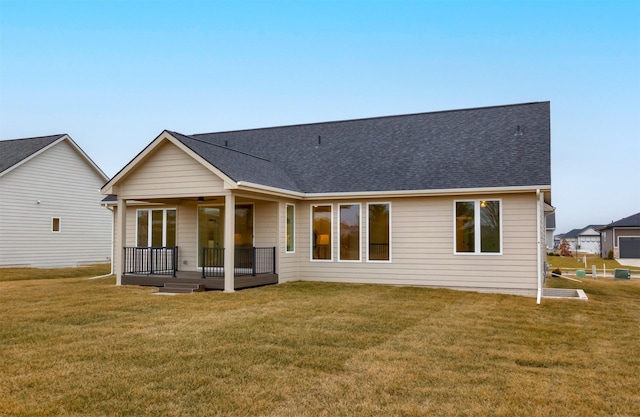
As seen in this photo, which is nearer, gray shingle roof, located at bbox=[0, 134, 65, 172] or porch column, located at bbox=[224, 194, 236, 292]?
porch column, located at bbox=[224, 194, 236, 292]

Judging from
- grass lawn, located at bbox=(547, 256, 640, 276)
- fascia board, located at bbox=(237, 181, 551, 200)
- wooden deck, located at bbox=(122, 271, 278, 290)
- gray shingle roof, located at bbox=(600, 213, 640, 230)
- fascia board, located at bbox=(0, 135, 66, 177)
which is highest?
fascia board, located at bbox=(0, 135, 66, 177)

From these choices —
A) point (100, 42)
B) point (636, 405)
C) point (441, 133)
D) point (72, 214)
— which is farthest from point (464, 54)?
point (72, 214)

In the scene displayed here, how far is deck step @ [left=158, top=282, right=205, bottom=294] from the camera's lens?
1288cm

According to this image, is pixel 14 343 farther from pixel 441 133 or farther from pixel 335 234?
pixel 441 133

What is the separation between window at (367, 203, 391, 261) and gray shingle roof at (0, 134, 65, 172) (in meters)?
16.1

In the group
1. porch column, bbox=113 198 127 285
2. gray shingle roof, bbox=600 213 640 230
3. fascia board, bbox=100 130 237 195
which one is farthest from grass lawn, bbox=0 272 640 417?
gray shingle roof, bbox=600 213 640 230

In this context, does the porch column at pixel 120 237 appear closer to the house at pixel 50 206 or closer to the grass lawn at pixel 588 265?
the house at pixel 50 206

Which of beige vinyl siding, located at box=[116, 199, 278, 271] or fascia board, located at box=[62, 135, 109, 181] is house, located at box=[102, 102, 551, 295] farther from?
fascia board, located at box=[62, 135, 109, 181]

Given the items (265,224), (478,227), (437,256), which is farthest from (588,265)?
(265,224)

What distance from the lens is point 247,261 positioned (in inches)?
589

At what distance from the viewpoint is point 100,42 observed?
20375 millimetres

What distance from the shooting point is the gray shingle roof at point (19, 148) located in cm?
2176

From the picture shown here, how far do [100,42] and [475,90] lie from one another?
16.2 metres

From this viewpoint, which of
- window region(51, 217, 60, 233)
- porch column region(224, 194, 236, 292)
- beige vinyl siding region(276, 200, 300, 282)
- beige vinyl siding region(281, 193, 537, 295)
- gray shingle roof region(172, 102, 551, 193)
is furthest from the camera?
window region(51, 217, 60, 233)
